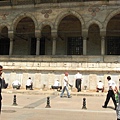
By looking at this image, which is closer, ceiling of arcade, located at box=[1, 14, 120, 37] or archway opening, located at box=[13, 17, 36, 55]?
ceiling of arcade, located at box=[1, 14, 120, 37]

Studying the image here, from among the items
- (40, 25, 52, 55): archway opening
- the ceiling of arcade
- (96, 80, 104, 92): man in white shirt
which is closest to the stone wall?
(96, 80, 104, 92): man in white shirt

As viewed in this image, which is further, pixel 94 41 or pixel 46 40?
pixel 46 40

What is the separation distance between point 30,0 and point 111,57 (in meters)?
10.9

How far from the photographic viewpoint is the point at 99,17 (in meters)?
26.8

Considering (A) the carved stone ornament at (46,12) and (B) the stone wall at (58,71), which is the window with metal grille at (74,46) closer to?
(A) the carved stone ornament at (46,12)

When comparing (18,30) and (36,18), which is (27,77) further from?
(18,30)

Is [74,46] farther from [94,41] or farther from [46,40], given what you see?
[46,40]

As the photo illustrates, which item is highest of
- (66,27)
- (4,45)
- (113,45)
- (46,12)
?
(46,12)

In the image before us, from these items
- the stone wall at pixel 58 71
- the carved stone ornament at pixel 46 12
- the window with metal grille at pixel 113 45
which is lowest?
the stone wall at pixel 58 71

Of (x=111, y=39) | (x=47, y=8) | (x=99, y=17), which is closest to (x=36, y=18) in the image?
(x=47, y=8)

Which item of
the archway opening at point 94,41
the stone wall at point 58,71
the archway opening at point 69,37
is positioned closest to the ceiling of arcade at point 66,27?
the archway opening at point 69,37

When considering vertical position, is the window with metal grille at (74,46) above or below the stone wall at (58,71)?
above

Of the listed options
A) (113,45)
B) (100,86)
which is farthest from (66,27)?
(100,86)

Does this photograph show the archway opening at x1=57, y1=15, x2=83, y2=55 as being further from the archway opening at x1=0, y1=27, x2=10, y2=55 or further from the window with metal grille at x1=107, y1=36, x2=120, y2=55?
the archway opening at x1=0, y1=27, x2=10, y2=55
